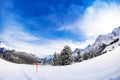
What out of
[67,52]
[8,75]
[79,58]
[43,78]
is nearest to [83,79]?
[43,78]

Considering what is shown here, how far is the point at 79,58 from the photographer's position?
72500mm

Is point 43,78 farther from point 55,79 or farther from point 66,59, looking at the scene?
point 66,59

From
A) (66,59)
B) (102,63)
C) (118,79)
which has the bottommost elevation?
(118,79)

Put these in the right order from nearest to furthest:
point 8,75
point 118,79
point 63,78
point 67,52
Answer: point 118,79 < point 63,78 < point 8,75 < point 67,52

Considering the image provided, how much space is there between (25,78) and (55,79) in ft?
6.30

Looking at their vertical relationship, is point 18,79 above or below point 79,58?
below

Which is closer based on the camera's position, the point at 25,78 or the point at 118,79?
the point at 118,79

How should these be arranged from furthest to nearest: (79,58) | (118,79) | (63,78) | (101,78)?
(79,58), (63,78), (101,78), (118,79)

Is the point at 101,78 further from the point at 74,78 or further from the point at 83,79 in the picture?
the point at 74,78

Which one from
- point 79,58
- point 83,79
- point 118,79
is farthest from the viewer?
point 79,58

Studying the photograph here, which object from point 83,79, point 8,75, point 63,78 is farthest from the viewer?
point 8,75

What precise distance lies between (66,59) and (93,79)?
1711 inches

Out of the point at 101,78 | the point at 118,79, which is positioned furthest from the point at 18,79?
the point at 118,79

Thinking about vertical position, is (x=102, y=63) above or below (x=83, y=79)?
above
